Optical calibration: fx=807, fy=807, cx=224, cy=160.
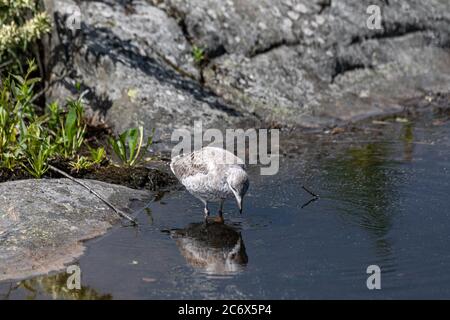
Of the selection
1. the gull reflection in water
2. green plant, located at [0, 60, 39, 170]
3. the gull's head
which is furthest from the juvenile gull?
green plant, located at [0, 60, 39, 170]

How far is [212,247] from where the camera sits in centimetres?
820

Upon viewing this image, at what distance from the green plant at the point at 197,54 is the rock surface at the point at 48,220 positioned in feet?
13.8

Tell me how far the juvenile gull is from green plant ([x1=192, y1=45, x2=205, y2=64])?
4.32 metres

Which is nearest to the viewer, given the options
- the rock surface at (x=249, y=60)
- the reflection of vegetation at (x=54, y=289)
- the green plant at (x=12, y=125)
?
the reflection of vegetation at (x=54, y=289)

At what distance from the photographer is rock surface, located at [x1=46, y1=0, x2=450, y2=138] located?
12508 millimetres

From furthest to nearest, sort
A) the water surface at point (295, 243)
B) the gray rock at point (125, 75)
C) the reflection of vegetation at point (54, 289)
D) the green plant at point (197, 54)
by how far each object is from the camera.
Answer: the green plant at point (197, 54)
the gray rock at point (125, 75)
the water surface at point (295, 243)
the reflection of vegetation at point (54, 289)

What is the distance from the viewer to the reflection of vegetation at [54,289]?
22.7ft

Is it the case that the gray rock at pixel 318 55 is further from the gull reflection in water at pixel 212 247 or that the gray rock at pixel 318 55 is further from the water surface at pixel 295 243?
the gull reflection in water at pixel 212 247

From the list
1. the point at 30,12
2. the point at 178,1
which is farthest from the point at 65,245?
the point at 178,1

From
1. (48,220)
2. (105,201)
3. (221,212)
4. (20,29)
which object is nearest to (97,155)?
(105,201)

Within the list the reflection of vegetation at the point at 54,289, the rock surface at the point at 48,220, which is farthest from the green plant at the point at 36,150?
the reflection of vegetation at the point at 54,289

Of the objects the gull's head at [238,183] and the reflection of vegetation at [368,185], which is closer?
the gull's head at [238,183]

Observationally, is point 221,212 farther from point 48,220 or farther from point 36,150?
point 36,150
